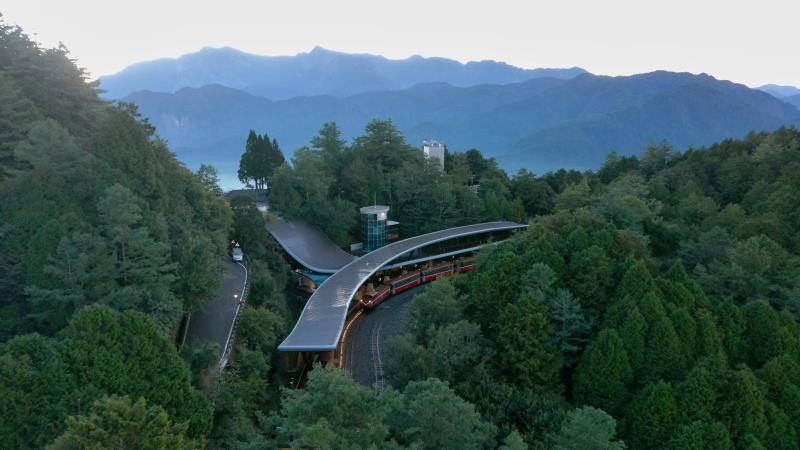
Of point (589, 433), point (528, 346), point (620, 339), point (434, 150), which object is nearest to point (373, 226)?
point (434, 150)

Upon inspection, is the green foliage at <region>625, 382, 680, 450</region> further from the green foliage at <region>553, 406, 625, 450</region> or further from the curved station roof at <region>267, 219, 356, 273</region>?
the curved station roof at <region>267, 219, 356, 273</region>

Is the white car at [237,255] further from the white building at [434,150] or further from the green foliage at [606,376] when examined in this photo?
the white building at [434,150]

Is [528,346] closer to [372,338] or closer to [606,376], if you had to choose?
[606,376]

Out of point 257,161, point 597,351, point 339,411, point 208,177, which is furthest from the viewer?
point 257,161

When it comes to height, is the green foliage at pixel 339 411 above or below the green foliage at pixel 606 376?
above

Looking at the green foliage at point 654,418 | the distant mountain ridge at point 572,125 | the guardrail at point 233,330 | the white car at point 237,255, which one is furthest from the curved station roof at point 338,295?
the distant mountain ridge at point 572,125

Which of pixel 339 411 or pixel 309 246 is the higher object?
pixel 309 246
